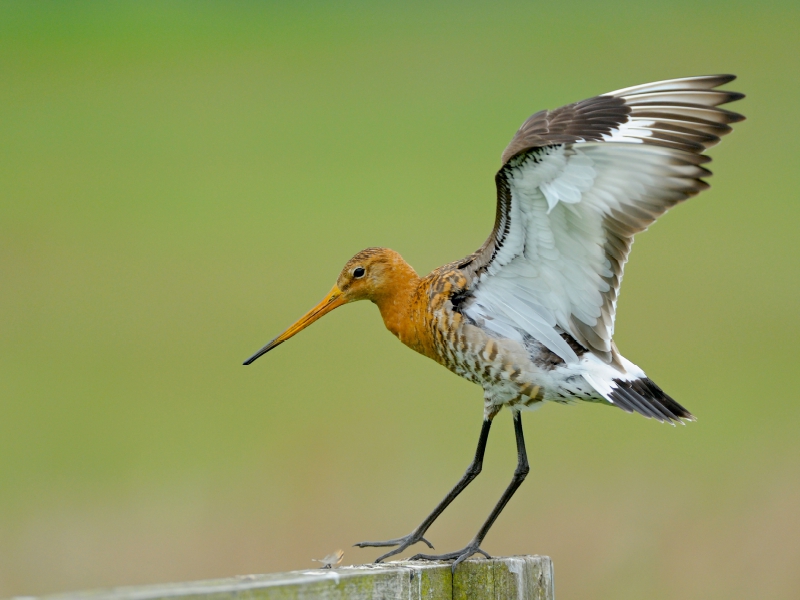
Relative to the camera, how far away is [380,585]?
13.2 feet

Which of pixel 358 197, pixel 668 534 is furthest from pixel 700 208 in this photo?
pixel 668 534

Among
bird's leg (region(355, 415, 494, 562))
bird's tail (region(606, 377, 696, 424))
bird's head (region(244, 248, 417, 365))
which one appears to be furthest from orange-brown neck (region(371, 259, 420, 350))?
bird's tail (region(606, 377, 696, 424))

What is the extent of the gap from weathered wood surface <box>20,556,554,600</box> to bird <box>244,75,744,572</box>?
48.2 inches

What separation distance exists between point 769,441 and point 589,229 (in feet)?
25.0

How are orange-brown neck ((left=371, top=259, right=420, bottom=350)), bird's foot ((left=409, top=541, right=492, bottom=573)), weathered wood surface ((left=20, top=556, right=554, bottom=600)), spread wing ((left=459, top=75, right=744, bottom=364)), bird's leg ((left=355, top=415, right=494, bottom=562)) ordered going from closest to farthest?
1. weathered wood surface ((left=20, top=556, right=554, bottom=600))
2. bird's foot ((left=409, top=541, right=492, bottom=573))
3. spread wing ((left=459, top=75, right=744, bottom=364))
4. bird's leg ((left=355, top=415, right=494, bottom=562))
5. orange-brown neck ((left=371, top=259, right=420, bottom=350))

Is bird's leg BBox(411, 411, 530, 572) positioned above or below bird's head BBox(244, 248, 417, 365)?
below

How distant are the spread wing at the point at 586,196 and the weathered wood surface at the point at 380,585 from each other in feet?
7.61

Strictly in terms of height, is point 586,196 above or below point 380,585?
above

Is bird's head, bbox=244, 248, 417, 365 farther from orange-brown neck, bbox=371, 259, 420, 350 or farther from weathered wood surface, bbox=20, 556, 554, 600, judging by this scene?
weathered wood surface, bbox=20, 556, 554, 600

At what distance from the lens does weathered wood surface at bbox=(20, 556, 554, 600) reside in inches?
130

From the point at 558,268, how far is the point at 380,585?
129 inches

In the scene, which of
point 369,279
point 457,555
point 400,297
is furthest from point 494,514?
point 369,279

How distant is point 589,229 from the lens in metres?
6.65

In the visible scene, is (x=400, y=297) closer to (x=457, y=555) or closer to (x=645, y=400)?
(x=645, y=400)
